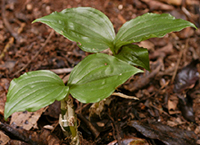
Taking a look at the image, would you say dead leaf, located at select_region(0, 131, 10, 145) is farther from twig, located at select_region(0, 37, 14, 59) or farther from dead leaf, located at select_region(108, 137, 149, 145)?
twig, located at select_region(0, 37, 14, 59)

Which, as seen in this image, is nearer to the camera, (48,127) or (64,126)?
(64,126)

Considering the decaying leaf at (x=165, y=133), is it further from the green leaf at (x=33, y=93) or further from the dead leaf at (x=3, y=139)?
the dead leaf at (x=3, y=139)

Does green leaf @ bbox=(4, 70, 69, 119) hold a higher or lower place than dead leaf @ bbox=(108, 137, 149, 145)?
higher

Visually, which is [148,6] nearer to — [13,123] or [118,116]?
[118,116]

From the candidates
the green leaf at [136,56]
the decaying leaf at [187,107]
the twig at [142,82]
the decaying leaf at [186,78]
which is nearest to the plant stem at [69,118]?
the green leaf at [136,56]

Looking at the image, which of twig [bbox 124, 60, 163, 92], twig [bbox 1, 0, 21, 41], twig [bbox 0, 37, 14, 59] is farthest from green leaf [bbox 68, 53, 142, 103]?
twig [bbox 1, 0, 21, 41]

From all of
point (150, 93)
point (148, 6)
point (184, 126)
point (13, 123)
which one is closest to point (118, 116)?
point (150, 93)
